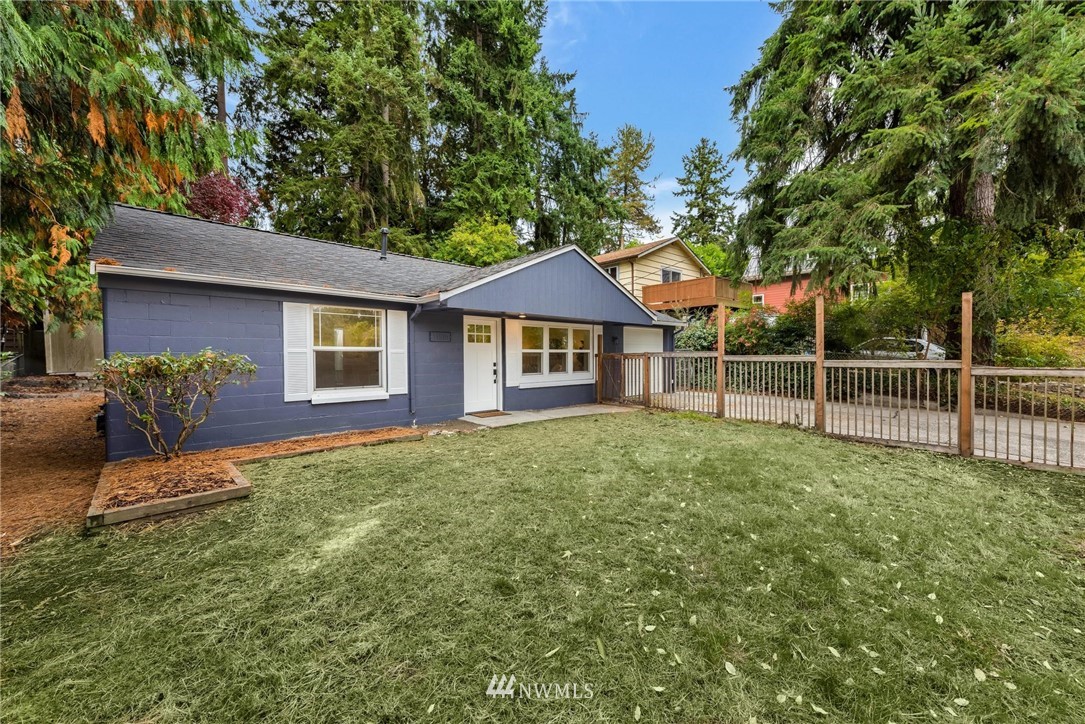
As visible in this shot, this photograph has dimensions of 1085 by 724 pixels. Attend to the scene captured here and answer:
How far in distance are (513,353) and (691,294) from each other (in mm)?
10256

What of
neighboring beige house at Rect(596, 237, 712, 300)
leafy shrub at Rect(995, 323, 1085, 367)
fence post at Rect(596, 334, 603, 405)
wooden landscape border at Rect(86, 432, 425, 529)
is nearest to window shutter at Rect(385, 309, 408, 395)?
wooden landscape border at Rect(86, 432, 425, 529)

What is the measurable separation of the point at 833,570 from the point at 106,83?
6.45 meters

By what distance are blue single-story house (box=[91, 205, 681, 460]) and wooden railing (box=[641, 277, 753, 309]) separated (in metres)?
6.97

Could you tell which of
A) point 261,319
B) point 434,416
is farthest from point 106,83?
point 434,416

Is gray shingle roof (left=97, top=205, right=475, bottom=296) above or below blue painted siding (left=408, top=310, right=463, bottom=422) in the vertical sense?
above

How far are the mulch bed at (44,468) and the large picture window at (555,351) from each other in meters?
6.99

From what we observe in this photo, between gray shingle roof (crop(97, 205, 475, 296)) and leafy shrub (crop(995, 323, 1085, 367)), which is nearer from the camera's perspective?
gray shingle roof (crop(97, 205, 475, 296))

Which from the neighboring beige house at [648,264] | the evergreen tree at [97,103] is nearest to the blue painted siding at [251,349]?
the evergreen tree at [97,103]

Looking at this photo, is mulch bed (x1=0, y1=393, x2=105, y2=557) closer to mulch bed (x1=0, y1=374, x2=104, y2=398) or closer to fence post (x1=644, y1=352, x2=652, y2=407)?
mulch bed (x1=0, y1=374, x2=104, y2=398)

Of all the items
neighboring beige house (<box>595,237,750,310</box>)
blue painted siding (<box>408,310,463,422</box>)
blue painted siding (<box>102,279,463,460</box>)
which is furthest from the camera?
neighboring beige house (<box>595,237,750,310</box>)

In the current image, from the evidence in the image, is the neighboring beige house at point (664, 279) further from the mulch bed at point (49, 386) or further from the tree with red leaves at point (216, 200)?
the mulch bed at point (49, 386)

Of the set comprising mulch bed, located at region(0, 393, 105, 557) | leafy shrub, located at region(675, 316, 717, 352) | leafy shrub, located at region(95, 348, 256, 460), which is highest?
leafy shrub, located at region(675, 316, 717, 352)

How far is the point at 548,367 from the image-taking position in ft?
32.7

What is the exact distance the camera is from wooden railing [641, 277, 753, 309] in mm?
15938
